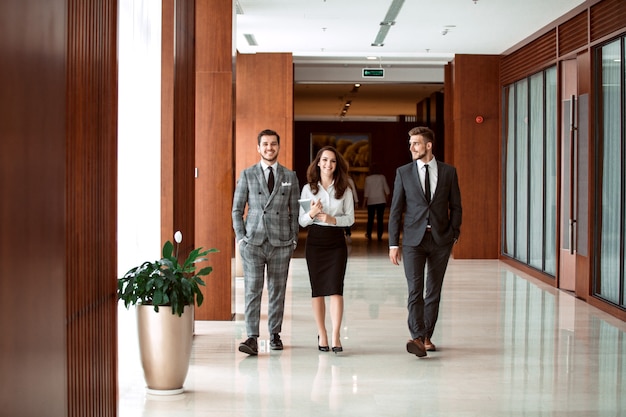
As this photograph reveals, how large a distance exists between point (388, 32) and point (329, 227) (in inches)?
292

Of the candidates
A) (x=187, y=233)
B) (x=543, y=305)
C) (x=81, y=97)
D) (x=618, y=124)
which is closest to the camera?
(x=81, y=97)

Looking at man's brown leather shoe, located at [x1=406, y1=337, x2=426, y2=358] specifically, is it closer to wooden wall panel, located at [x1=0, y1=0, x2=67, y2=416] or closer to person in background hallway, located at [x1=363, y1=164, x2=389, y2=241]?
wooden wall panel, located at [x1=0, y1=0, x2=67, y2=416]

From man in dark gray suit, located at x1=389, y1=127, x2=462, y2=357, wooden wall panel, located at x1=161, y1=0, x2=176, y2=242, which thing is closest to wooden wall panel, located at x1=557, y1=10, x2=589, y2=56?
man in dark gray suit, located at x1=389, y1=127, x2=462, y2=357

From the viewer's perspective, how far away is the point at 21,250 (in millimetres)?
3053

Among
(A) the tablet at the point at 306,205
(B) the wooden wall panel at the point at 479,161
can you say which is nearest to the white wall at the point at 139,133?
(A) the tablet at the point at 306,205

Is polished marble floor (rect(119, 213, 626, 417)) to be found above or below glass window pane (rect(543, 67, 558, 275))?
below

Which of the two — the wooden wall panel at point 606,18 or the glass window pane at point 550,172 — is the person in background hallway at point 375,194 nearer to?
the glass window pane at point 550,172

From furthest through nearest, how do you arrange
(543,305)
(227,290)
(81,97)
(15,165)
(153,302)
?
(543,305)
(227,290)
(153,302)
(81,97)
(15,165)

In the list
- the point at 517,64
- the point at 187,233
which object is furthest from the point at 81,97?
the point at 517,64

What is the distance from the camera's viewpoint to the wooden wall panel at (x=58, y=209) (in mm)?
2959

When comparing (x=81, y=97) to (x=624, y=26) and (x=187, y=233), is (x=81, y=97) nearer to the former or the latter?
(x=187, y=233)

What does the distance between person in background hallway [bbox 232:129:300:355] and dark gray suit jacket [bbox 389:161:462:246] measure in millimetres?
863

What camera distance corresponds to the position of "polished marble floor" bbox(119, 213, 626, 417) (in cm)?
569

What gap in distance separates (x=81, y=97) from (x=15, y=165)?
1024 millimetres
